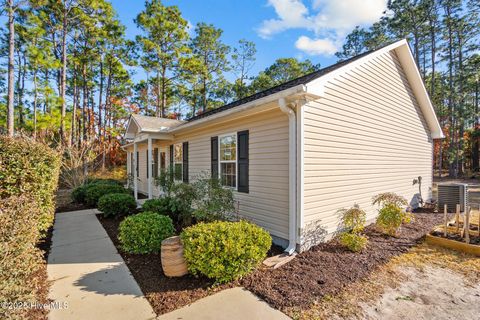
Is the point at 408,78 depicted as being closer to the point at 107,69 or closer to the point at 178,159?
the point at 178,159

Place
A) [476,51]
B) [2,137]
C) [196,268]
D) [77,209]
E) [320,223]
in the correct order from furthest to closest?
1. [476,51]
2. [77,209]
3. [320,223]
4. [2,137]
5. [196,268]

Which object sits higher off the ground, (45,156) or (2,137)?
(2,137)

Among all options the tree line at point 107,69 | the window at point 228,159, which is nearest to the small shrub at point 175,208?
the window at point 228,159

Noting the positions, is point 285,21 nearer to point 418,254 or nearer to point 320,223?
point 320,223

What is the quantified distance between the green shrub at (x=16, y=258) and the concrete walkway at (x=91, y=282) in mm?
392

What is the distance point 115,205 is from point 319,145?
21.3ft

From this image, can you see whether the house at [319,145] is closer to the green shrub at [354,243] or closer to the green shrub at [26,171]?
the green shrub at [354,243]

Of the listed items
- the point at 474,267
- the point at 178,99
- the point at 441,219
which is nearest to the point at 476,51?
the point at 441,219

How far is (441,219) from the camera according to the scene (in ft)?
22.9

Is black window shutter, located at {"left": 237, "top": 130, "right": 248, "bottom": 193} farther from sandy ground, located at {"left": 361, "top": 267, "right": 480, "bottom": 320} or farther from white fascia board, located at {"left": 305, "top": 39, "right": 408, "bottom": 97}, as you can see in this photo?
sandy ground, located at {"left": 361, "top": 267, "right": 480, "bottom": 320}

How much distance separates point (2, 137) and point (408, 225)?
9258 mm

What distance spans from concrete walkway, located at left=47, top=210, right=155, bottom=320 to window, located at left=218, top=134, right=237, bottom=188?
3066 millimetres

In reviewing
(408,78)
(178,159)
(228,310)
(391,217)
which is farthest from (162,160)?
(408,78)

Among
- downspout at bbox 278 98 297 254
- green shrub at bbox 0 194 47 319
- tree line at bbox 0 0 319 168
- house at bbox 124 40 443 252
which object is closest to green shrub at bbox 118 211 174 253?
green shrub at bbox 0 194 47 319
